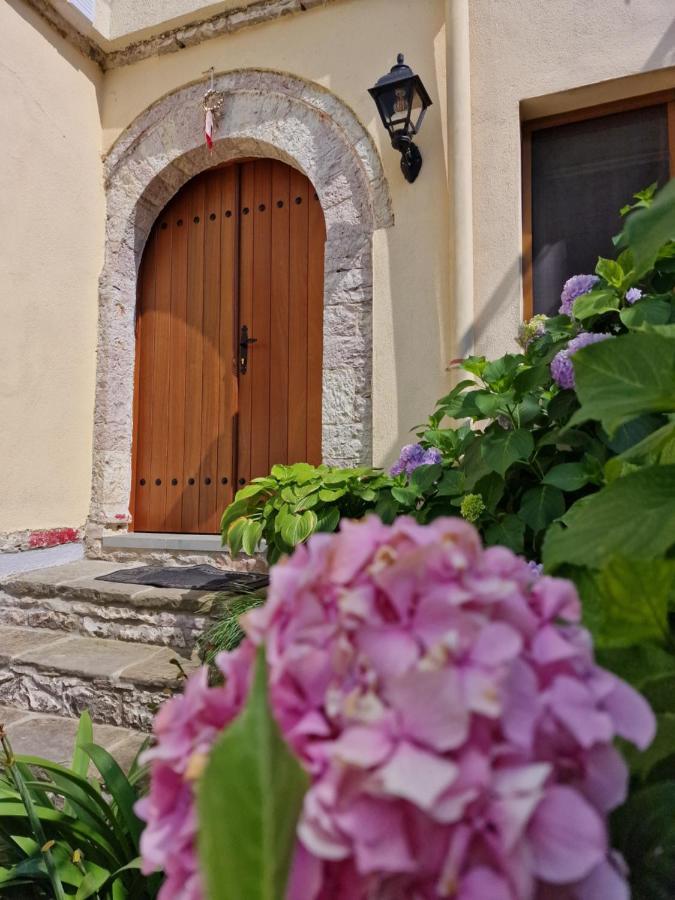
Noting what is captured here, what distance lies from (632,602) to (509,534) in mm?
1220

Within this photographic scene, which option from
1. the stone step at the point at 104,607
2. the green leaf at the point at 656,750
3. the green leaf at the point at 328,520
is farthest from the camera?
the stone step at the point at 104,607

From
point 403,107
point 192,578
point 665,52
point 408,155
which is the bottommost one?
point 192,578

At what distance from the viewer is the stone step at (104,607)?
2.88 m

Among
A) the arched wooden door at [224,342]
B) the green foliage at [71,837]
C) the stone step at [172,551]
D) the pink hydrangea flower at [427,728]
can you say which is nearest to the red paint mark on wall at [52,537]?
the stone step at [172,551]

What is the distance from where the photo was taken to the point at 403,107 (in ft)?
10.5

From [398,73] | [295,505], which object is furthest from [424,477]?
[398,73]

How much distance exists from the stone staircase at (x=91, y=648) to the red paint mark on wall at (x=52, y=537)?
0.64 ft

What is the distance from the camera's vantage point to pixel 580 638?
33cm

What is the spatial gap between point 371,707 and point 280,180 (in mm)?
4271

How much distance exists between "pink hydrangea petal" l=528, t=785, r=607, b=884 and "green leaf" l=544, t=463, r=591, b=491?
4.11ft

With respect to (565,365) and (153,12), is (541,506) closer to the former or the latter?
(565,365)

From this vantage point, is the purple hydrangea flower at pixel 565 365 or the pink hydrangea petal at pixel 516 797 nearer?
the pink hydrangea petal at pixel 516 797

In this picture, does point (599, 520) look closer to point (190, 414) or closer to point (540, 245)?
point (540, 245)

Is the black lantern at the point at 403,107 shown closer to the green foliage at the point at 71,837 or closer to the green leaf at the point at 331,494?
the green leaf at the point at 331,494
